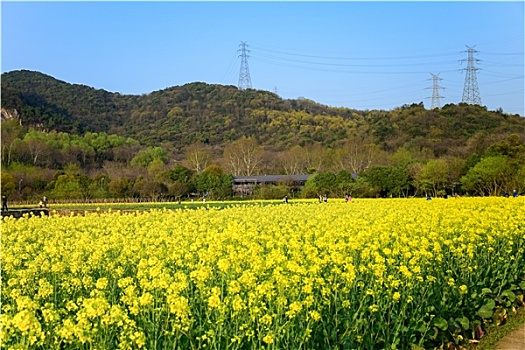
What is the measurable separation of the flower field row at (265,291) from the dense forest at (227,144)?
41.3 metres

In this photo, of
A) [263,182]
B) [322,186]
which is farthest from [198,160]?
[322,186]

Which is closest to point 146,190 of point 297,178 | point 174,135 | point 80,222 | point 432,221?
point 297,178

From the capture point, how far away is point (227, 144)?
388ft

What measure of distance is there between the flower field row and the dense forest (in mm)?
41253

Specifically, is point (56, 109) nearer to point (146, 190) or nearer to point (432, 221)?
point (146, 190)

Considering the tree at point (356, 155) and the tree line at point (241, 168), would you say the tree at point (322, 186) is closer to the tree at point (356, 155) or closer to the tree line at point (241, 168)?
the tree line at point (241, 168)

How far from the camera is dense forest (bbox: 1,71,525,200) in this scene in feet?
192

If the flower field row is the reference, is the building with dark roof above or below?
above

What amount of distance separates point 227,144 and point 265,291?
113121 millimetres

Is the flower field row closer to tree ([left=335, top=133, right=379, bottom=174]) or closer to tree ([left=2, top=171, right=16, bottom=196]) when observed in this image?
tree ([left=2, top=171, right=16, bottom=196])

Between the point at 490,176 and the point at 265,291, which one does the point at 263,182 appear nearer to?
the point at 490,176

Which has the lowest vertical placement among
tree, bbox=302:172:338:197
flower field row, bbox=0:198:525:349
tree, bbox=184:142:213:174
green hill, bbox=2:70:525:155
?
flower field row, bbox=0:198:525:349

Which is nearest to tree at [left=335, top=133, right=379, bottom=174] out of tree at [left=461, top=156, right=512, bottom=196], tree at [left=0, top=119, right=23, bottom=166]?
tree at [left=461, top=156, right=512, bottom=196]

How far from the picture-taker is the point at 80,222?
16.5 meters
